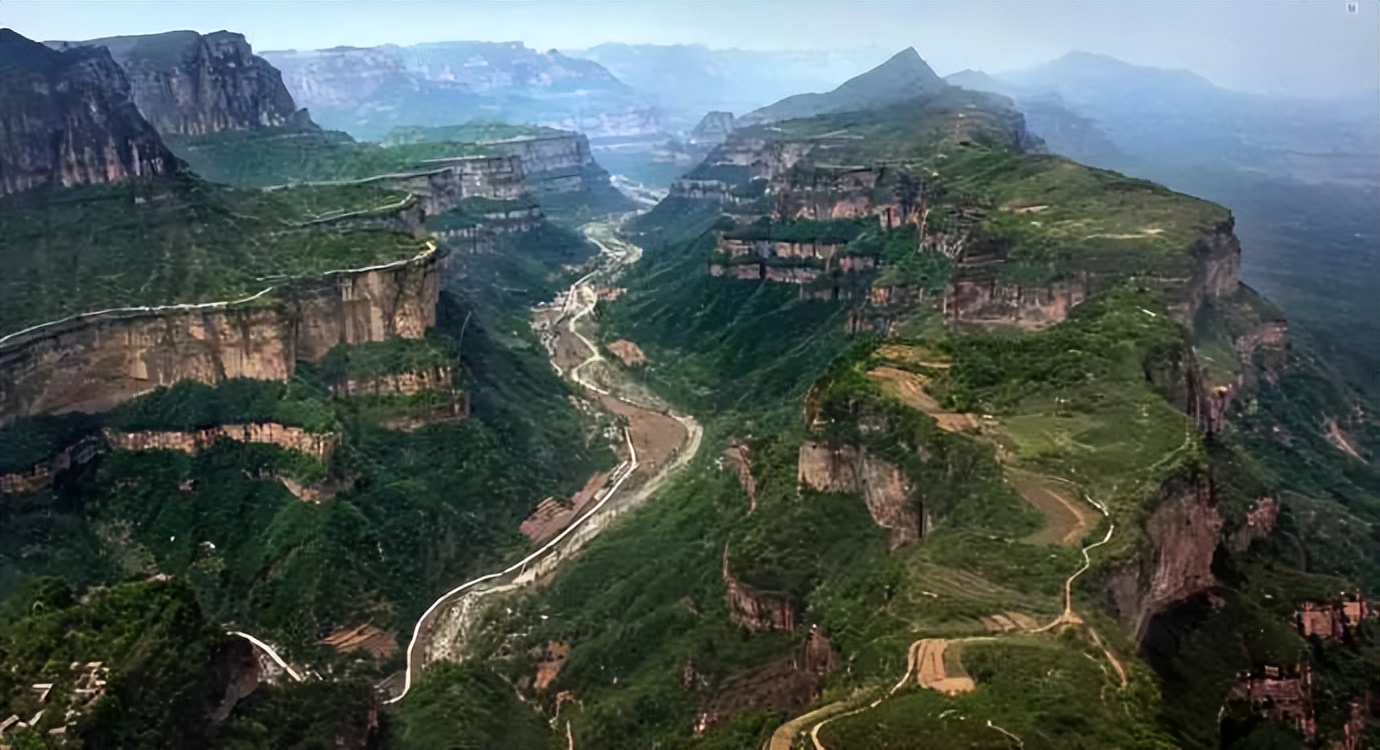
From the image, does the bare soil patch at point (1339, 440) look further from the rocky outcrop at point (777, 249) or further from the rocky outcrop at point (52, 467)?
the rocky outcrop at point (52, 467)

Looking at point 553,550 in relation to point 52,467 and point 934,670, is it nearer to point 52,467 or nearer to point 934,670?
point 52,467

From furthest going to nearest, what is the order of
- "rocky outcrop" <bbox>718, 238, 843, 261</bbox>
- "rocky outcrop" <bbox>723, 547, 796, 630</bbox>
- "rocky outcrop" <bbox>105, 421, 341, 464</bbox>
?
"rocky outcrop" <bbox>718, 238, 843, 261</bbox> → "rocky outcrop" <bbox>105, 421, 341, 464</bbox> → "rocky outcrop" <bbox>723, 547, 796, 630</bbox>

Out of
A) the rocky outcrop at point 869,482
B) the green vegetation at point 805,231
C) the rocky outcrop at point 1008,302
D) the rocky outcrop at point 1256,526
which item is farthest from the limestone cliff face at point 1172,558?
the green vegetation at point 805,231

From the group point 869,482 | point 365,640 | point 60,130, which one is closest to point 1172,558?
point 869,482

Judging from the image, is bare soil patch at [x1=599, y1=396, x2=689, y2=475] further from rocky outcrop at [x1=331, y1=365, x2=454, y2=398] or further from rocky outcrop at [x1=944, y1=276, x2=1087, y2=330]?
rocky outcrop at [x1=944, y1=276, x2=1087, y2=330]

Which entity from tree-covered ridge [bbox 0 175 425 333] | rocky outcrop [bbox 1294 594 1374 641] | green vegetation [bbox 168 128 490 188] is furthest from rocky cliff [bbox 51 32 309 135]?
rocky outcrop [bbox 1294 594 1374 641]

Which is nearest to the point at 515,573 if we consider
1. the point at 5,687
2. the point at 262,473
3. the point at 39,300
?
the point at 262,473
